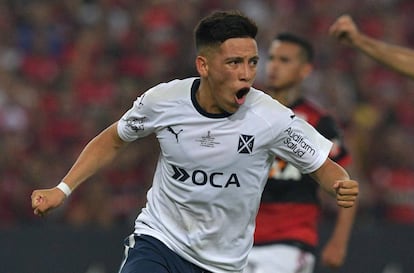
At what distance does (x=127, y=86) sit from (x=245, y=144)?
6.89 metres

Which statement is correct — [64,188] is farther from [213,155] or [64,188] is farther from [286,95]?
[286,95]

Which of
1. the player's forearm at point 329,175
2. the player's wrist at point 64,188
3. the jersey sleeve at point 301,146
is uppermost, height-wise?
the jersey sleeve at point 301,146

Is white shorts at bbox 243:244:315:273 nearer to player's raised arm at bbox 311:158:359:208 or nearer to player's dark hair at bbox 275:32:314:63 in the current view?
player's dark hair at bbox 275:32:314:63

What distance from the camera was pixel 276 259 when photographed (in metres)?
7.86

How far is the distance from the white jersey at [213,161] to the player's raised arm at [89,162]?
17cm

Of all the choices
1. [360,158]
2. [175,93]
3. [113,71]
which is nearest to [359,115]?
[360,158]

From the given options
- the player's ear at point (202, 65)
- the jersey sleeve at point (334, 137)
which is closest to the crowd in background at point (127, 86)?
the jersey sleeve at point (334, 137)

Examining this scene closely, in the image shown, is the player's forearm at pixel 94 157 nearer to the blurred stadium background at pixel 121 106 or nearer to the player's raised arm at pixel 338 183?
the player's raised arm at pixel 338 183

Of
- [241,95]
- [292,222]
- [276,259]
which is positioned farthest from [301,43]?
[241,95]

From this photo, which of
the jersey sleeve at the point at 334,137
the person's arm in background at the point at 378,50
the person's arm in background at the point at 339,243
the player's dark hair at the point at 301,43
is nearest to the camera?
the person's arm in background at the point at 378,50

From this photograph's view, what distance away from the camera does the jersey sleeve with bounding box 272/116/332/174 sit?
612 centimetres

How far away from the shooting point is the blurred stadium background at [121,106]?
10.7 meters

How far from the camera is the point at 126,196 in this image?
1173cm

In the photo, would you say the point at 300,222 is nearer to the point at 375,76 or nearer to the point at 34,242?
the point at 34,242
